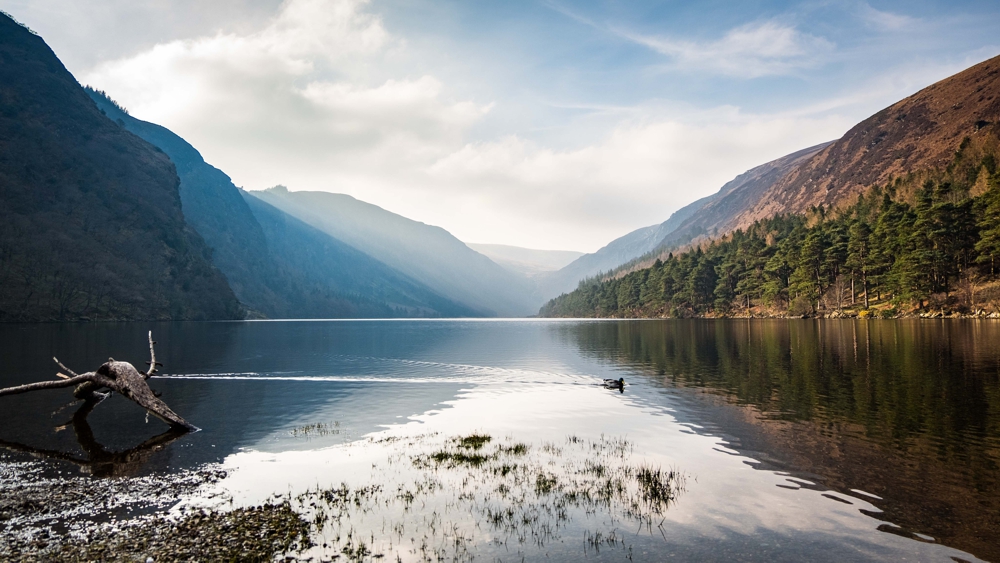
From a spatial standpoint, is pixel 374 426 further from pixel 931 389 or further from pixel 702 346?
pixel 702 346

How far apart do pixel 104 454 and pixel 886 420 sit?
38.4 metres

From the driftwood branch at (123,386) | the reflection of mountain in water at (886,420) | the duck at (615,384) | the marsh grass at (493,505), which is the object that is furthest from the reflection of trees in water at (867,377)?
the driftwood branch at (123,386)

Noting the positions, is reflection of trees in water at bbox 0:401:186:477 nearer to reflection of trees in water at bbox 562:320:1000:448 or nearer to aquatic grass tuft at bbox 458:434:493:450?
aquatic grass tuft at bbox 458:434:493:450

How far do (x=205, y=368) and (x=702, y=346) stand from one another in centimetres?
6723

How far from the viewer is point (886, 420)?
27.5 m

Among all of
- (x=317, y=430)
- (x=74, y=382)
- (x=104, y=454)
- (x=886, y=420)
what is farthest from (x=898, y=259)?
(x=74, y=382)

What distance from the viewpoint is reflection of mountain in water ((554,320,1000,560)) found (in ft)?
53.4

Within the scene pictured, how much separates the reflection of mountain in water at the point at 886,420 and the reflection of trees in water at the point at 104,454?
1042 inches

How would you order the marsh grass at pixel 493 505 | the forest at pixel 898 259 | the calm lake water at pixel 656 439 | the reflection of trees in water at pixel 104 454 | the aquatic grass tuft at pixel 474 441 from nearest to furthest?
the marsh grass at pixel 493 505 < the calm lake water at pixel 656 439 < the reflection of trees in water at pixel 104 454 < the aquatic grass tuft at pixel 474 441 < the forest at pixel 898 259

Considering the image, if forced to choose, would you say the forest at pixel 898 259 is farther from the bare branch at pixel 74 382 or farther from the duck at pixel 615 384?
the bare branch at pixel 74 382

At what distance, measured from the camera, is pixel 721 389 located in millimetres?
40688

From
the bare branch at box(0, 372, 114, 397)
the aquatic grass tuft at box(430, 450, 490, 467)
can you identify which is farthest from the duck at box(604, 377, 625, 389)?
the bare branch at box(0, 372, 114, 397)

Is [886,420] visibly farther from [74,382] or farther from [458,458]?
[74,382]

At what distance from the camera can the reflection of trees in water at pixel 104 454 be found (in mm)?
21266
